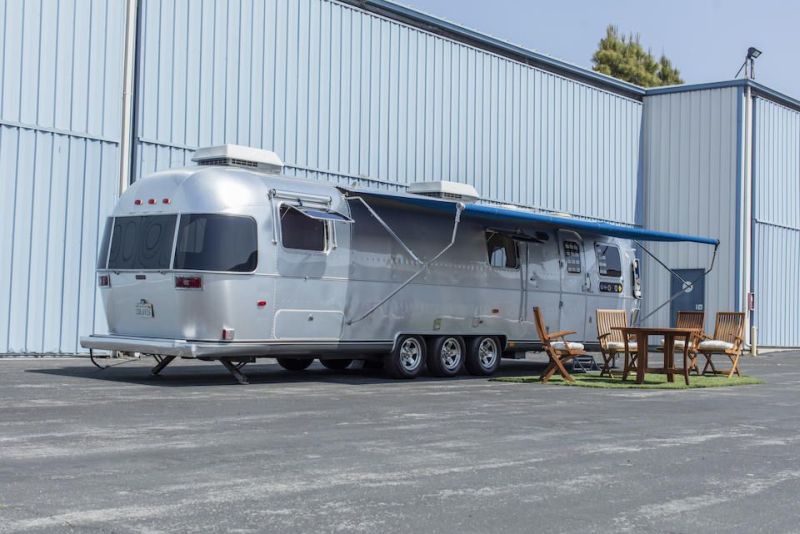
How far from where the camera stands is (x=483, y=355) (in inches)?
684

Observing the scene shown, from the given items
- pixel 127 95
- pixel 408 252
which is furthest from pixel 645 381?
pixel 127 95

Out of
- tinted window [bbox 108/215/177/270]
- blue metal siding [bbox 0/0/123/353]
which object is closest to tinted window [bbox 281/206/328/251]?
tinted window [bbox 108/215/177/270]

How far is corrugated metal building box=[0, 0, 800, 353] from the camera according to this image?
18.0m

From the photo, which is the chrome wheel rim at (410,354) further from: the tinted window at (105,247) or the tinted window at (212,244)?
the tinted window at (105,247)

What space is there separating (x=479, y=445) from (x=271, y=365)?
1053 cm

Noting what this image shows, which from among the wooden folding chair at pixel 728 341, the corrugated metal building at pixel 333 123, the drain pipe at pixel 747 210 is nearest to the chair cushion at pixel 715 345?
the wooden folding chair at pixel 728 341

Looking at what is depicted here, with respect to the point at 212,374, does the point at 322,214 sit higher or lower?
higher

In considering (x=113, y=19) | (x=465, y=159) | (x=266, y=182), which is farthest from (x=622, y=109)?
(x=266, y=182)

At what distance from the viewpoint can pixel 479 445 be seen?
859 centimetres

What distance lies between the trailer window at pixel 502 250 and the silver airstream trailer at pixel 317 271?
27 millimetres

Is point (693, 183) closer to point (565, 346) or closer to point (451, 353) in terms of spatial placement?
point (451, 353)

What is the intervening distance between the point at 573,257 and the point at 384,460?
1195 cm

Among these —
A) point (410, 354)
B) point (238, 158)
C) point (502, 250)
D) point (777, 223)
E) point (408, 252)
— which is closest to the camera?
point (238, 158)

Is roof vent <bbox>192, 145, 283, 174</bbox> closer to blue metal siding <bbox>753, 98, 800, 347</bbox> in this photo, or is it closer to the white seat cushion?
the white seat cushion
